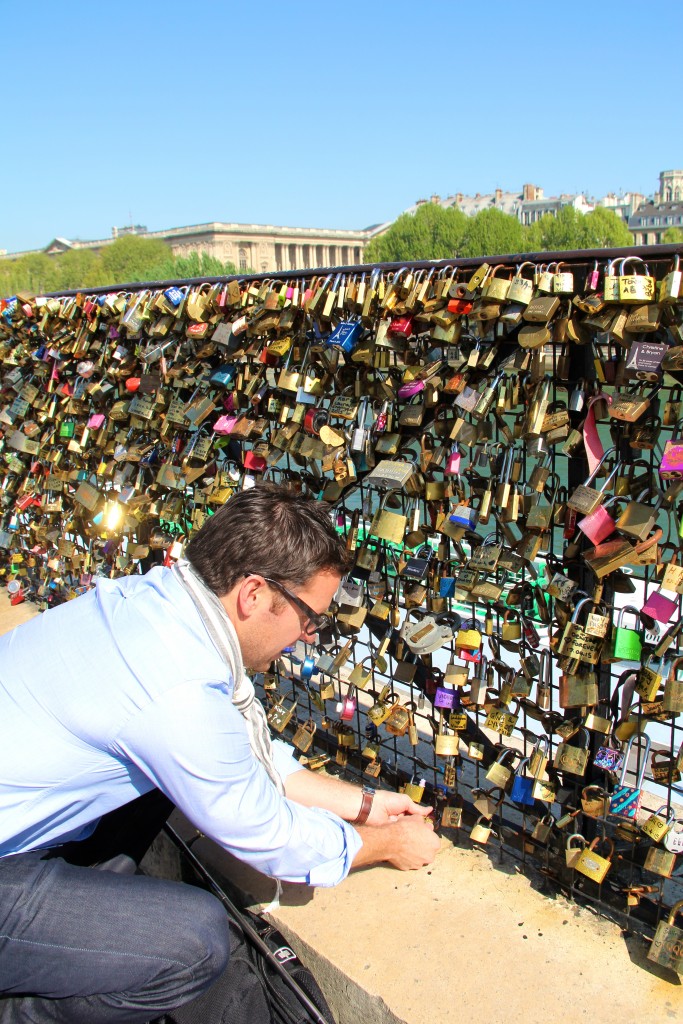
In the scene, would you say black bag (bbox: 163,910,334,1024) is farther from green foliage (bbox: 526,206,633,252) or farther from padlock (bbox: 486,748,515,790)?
green foliage (bbox: 526,206,633,252)

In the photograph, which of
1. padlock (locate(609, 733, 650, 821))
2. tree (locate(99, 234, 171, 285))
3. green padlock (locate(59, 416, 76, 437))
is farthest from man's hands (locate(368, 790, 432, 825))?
tree (locate(99, 234, 171, 285))

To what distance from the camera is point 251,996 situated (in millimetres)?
1852

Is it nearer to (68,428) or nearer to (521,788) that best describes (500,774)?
(521,788)

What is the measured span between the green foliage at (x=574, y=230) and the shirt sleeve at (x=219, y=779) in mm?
77307

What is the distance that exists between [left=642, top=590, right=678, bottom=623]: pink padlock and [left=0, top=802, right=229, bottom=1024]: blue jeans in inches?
47.9

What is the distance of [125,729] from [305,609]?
18.6 inches

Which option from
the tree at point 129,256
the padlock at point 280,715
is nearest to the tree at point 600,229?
the tree at point 129,256

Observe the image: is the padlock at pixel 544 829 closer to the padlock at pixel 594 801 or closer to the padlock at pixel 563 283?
the padlock at pixel 594 801

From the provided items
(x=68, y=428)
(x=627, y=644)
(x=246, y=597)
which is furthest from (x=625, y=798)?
(x=68, y=428)

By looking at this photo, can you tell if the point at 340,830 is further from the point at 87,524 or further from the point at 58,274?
the point at 58,274

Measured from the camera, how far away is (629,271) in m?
1.85

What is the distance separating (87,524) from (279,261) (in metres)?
97.0

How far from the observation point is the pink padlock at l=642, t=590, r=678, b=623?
1854mm

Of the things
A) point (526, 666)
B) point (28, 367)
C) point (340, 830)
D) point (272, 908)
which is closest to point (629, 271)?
point (526, 666)
